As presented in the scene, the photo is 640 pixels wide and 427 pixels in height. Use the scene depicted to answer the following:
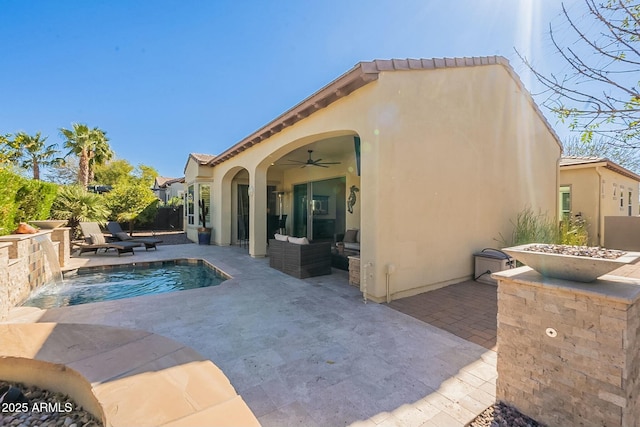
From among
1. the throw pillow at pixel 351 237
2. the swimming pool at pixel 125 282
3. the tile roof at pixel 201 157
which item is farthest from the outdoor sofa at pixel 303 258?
the tile roof at pixel 201 157

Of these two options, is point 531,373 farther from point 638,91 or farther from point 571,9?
point 571,9

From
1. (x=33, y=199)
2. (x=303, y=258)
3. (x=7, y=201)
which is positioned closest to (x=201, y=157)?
(x=33, y=199)

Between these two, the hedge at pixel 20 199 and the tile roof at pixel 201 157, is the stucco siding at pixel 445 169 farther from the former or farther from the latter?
the tile roof at pixel 201 157

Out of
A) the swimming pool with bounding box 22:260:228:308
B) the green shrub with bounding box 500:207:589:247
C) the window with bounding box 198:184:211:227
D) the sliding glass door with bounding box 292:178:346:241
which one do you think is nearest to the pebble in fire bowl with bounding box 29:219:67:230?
the swimming pool with bounding box 22:260:228:308

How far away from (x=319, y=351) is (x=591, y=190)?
574 inches

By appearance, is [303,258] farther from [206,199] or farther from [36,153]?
[36,153]

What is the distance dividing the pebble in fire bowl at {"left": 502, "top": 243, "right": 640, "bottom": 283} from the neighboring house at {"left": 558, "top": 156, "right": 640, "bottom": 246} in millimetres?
12126

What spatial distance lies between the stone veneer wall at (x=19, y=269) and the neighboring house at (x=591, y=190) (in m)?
16.6

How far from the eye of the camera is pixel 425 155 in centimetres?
591

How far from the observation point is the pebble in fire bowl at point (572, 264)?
1976 mm

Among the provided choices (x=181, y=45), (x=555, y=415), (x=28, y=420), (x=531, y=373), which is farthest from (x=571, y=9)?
(x=181, y=45)

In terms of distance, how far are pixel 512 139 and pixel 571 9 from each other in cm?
650

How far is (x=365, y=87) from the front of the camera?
5445 millimetres

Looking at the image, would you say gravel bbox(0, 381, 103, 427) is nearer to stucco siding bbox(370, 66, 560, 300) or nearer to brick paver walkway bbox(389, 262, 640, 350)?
brick paver walkway bbox(389, 262, 640, 350)
